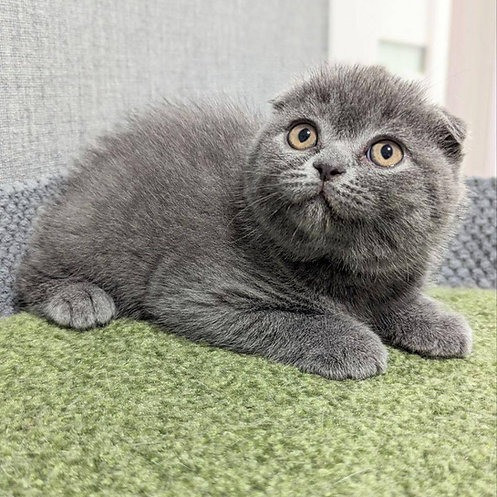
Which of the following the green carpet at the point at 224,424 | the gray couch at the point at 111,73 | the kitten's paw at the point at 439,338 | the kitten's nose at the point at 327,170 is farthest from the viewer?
the gray couch at the point at 111,73

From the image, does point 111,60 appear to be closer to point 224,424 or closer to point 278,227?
point 278,227

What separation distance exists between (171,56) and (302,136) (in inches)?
32.1

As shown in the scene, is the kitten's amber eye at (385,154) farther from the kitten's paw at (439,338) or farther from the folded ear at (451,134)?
the kitten's paw at (439,338)

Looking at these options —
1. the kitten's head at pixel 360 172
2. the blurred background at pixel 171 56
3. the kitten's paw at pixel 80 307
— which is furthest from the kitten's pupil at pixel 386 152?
the kitten's paw at pixel 80 307

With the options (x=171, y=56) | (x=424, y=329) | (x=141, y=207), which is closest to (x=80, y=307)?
(x=141, y=207)

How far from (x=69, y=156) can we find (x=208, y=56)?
0.58 meters

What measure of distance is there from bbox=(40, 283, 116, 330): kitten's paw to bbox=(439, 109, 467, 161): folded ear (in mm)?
647

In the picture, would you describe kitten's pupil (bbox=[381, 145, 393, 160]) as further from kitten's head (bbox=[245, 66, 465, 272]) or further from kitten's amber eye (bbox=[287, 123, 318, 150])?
kitten's amber eye (bbox=[287, 123, 318, 150])

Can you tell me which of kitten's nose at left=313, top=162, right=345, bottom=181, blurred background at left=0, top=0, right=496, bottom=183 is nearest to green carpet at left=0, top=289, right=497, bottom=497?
kitten's nose at left=313, top=162, right=345, bottom=181

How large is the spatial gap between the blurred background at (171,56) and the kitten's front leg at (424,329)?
0.32m

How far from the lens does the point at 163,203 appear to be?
3.70 feet

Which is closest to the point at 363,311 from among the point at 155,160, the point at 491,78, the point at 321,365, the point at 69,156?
the point at 321,365

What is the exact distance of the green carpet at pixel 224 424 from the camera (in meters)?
0.67

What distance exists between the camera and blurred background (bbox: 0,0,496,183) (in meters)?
1.22
